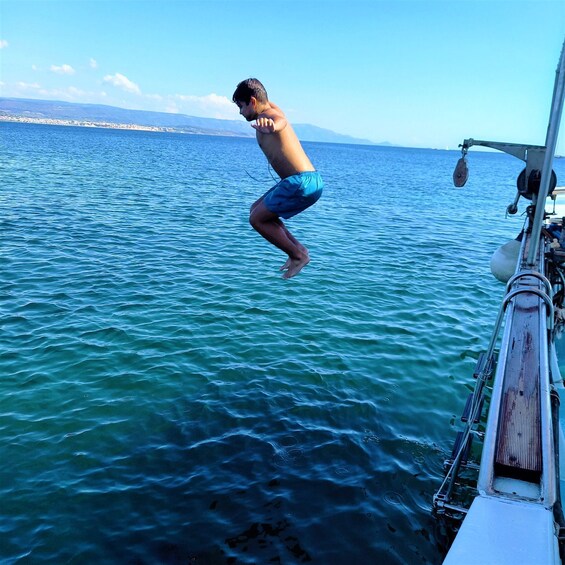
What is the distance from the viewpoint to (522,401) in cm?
553

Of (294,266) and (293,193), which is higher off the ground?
(293,193)

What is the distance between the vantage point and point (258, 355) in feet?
45.9

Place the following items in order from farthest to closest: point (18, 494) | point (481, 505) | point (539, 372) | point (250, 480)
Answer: point (250, 480) < point (18, 494) < point (539, 372) < point (481, 505)

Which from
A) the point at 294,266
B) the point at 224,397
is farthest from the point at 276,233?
the point at 224,397

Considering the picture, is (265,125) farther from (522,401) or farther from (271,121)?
(522,401)

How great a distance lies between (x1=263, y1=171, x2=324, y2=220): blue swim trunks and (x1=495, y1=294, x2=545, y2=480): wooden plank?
320cm

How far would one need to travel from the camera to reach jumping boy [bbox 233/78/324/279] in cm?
657

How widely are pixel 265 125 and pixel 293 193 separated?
1030mm

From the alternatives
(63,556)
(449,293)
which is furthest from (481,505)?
(449,293)

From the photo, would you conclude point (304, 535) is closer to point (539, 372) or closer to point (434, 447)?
point (434, 447)

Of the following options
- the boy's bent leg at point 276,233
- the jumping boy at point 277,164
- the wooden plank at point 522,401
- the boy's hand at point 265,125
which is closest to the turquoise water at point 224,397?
the wooden plank at point 522,401

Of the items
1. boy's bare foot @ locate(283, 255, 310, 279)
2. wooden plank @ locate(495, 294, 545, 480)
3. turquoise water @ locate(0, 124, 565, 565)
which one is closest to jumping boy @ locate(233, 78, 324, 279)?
boy's bare foot @ locate(283, 255, 310, 279)

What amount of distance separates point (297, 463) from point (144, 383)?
4452 mm

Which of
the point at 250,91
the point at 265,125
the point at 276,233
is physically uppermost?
the point at 250,91
